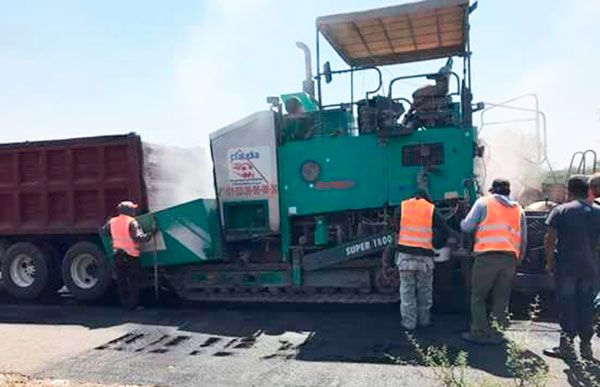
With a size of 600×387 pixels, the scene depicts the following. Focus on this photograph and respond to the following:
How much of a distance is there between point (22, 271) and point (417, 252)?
6.44 meters

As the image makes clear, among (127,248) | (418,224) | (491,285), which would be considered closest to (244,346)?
(418,224)

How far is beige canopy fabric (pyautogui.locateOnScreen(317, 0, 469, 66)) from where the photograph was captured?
6855 mm

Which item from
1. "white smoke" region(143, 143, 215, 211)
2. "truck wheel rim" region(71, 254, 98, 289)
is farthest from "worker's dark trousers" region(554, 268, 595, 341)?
"truck wheel rim" region(71, 254, 98, 289)

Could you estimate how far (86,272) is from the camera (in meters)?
9.09

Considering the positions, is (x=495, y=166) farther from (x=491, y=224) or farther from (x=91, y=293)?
(x=91, y=293)

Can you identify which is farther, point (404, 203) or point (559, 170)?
point (559, 170)

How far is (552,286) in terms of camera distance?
264 inches

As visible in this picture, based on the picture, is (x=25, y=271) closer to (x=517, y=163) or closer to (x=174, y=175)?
Answer: (x=174, y=175)

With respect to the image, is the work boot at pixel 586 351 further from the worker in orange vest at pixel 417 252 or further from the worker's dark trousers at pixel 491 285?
the worker in orange vest at pixel 417 252

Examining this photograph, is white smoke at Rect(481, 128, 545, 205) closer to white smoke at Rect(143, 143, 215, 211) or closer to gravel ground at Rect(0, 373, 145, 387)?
white smoke at Rect(143, 143, 215, 211)

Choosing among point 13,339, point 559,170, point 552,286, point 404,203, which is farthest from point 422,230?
point 13,339

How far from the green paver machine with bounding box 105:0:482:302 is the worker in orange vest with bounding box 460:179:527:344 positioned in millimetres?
1115

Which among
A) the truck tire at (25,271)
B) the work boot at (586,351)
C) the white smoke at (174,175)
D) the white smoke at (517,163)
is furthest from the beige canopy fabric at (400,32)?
the truck tire at (25,271)

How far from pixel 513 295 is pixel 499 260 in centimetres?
194
